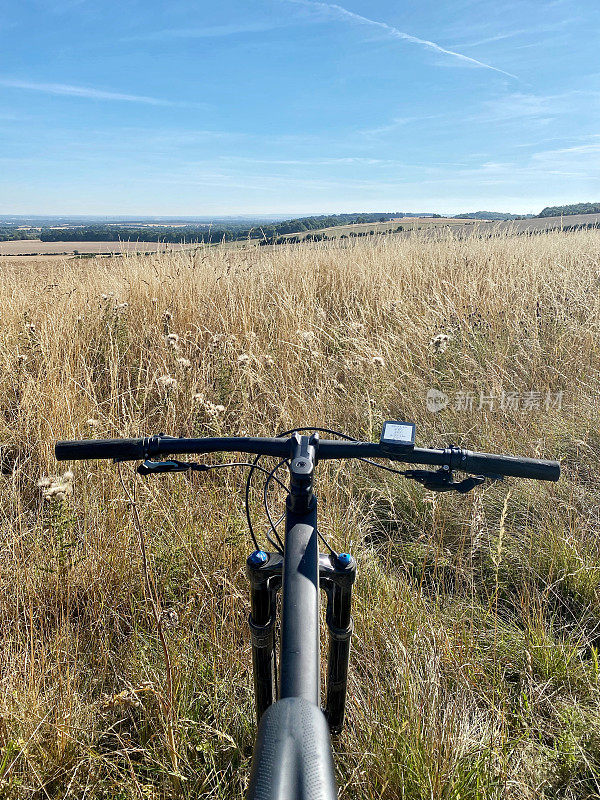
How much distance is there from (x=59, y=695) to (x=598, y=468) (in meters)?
3.04

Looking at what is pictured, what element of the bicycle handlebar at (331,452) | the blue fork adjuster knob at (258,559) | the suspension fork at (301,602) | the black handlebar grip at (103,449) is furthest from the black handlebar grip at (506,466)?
the black handlebar grip at (103,449)

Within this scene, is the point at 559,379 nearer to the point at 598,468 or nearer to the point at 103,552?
the point at 598,468

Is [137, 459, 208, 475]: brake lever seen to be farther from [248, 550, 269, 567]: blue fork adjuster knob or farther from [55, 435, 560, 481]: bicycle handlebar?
[248, 550, 269, 567]: blue fork adjuster knob

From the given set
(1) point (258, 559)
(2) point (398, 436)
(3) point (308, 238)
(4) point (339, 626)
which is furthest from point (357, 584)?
(3) point (308, 238)

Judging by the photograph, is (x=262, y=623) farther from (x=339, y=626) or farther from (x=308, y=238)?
(x=308, y=238)

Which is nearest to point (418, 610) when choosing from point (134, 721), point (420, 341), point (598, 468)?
point (134, 721)

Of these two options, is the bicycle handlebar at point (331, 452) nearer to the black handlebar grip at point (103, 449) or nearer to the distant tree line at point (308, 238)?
the black handlebar grip at point (103, 449)

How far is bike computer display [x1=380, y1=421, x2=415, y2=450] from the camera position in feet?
2.81

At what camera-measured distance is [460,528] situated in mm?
2492

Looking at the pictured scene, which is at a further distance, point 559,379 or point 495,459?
point 559,379

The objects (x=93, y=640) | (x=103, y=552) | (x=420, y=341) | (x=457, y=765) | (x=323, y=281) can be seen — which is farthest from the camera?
(x=323, y=281)

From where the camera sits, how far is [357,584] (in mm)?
1955

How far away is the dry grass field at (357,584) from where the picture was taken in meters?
1.36

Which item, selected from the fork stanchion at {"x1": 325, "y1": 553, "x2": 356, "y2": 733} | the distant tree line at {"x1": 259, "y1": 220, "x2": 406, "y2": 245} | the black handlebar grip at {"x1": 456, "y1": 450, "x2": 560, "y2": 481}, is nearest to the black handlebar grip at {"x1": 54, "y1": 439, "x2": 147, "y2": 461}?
the fork stanchion at {"x1": 325, "y1": 553, "x2": 356, "y2": 733}
